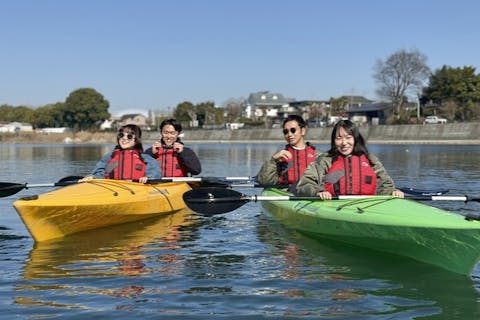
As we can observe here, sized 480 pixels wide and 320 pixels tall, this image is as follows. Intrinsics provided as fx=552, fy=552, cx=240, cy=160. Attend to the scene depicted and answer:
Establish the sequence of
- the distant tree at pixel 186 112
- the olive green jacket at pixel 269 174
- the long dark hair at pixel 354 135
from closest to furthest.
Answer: the long dark hair at pixel 354 135
the olive green jacket at pixel 269 174
the distant tree at pixel 186 112

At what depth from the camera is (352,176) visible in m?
6.86

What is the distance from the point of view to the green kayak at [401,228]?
16.5 ft

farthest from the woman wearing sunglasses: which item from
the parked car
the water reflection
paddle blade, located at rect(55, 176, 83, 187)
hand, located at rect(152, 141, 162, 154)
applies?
the parked car

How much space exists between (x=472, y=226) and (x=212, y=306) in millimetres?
2361

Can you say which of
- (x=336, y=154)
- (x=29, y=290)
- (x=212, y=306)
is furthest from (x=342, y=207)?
(x=29, y=290)

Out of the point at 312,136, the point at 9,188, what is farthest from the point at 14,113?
the point at 9,188

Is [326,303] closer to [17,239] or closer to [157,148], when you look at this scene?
[17,239]

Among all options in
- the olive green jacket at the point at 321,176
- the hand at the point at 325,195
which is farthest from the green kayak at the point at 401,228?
the olive green jacket at the point at 321,176

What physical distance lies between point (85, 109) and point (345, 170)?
100540mm

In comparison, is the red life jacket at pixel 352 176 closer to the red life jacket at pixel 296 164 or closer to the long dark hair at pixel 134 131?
the red life jacket at pixel 296 164

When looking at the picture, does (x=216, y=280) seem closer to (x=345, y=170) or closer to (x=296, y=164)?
(x=345, y=170)

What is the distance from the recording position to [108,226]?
838 cm

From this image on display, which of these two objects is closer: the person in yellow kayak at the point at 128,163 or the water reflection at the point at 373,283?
the water reflection at the point at 373,283

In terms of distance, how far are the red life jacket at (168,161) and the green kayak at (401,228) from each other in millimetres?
3690
